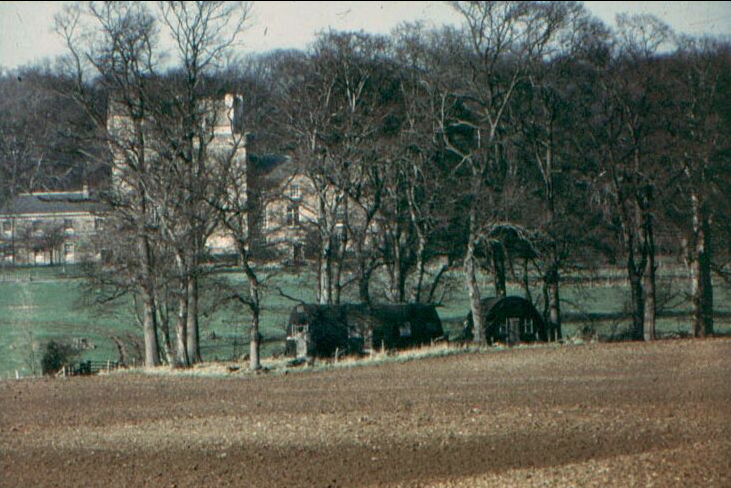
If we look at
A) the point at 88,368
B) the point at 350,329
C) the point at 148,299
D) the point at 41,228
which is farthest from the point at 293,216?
the point at 41,228

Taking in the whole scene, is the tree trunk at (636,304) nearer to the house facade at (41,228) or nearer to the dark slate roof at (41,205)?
the house facade at (41,228)

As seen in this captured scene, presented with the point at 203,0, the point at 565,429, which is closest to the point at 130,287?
the point at 203,0

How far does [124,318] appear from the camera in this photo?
156 feet

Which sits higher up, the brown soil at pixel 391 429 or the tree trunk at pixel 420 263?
the tree trunk at pixel 420 263

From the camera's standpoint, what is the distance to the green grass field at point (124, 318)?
39.1 meters

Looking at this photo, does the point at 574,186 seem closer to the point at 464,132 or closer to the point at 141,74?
the point at 464,132

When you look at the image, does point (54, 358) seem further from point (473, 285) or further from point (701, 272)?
point (701, 272)

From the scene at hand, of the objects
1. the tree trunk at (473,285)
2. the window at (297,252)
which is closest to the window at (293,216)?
the window at (297,252)

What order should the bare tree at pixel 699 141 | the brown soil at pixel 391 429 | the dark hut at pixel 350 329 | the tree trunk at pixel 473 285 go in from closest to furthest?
the brown soil at pixel 391 429 < the bare tree at pixel 699 141 < the dark hut at pixel 350 329 < the tree trunk at pixel 473 285

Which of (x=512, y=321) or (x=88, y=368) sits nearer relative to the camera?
(x=88, y=368)

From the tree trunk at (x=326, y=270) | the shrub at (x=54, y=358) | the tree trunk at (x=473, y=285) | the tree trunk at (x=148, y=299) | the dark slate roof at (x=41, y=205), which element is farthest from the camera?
the dark slate roof at (x=41, y=205)

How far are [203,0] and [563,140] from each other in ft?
52.9

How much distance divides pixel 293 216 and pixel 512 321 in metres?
9.91

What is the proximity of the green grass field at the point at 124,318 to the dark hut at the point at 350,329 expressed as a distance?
180 cm
